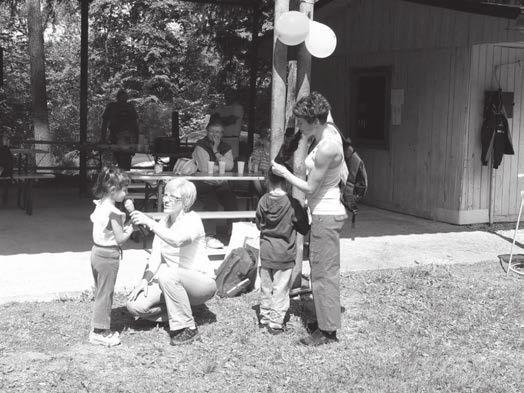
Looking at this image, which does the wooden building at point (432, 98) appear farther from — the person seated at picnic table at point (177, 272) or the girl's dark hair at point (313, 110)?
the person seated at picnic table at point (177, 272)

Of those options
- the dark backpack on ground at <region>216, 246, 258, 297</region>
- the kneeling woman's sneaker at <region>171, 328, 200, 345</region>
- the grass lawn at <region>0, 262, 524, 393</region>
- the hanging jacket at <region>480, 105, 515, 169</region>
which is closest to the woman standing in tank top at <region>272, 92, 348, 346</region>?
the grass lawn at <region>0, 262, 524, 393</region>

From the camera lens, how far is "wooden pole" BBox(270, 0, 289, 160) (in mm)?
5480

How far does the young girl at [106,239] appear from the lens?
4.33 metres

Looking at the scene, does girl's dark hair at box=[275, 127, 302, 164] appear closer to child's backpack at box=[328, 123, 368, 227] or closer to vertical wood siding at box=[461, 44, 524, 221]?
child's backpack at box=[328, 123, 368, 227]

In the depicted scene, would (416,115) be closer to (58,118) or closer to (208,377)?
(208,377)

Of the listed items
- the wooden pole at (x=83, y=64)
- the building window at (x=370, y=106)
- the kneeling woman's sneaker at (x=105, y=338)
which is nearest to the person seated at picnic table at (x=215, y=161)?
the kneeling woman's sneaker at (x=105, y=338)

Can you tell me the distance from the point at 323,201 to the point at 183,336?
1217 millimetres

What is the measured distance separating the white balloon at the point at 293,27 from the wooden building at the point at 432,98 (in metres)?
3.50

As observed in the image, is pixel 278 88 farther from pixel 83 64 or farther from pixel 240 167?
pixel 83 64

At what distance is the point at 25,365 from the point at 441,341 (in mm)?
2645

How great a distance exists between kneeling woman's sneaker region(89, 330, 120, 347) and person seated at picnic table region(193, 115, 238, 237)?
10.3 ft

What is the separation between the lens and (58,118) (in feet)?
76.9

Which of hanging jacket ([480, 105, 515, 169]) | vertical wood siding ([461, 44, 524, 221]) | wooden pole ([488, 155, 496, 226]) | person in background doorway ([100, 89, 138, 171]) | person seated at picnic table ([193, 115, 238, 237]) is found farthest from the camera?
person in background doorway ([100, 89, 138, 171])

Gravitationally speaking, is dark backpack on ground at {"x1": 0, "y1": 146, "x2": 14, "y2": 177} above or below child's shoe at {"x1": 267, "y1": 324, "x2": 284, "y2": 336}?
above
